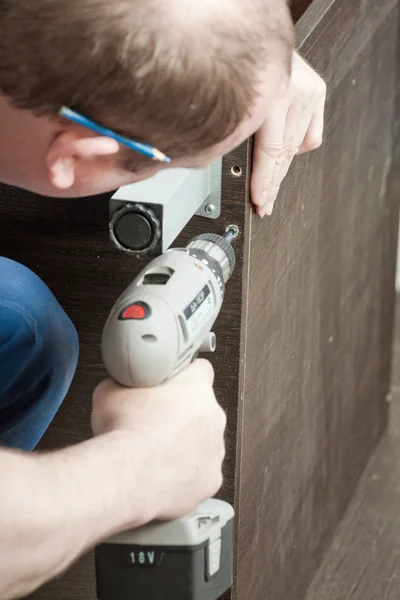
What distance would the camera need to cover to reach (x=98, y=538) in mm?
651

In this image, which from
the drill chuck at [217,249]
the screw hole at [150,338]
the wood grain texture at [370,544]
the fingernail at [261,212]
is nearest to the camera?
the screw hole at [150,338]

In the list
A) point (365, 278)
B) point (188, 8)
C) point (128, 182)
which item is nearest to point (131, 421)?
point (128, 182)

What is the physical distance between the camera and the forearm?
0.60 metres

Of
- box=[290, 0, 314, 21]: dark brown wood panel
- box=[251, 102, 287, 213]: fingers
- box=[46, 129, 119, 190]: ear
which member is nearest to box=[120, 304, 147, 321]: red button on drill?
box=[46, 129, 119, 190]: ear

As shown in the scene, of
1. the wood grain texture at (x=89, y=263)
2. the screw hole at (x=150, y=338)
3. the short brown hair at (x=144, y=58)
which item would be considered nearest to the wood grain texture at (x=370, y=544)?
the wood grain texture at (x=89, y=263)

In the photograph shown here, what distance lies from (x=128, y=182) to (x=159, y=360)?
136 millimetres

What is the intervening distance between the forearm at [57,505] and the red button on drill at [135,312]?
0.30ft

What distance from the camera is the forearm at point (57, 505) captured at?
1.97 feet

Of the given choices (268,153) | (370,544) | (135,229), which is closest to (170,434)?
(135,229)

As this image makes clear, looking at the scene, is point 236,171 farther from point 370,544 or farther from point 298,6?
point 370,544

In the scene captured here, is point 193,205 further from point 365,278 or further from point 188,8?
point 365,278

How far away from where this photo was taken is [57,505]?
2.01 ft

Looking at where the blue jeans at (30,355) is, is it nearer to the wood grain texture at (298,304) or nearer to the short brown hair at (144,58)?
the wood grain texture at (298,304)

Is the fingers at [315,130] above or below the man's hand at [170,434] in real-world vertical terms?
above
